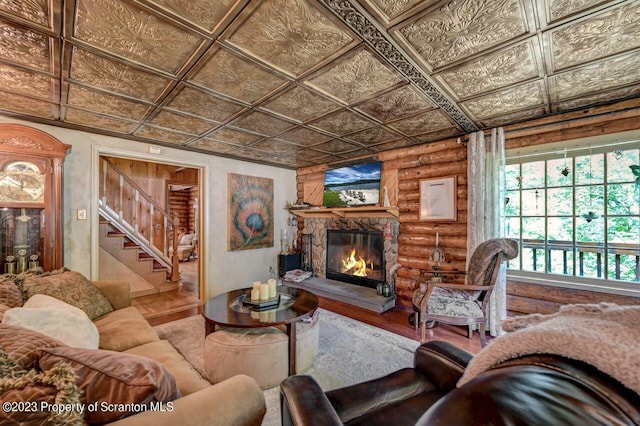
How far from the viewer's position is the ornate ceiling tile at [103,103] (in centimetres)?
216

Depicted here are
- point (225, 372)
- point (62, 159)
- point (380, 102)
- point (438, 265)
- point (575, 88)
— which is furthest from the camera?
point (438, 265)

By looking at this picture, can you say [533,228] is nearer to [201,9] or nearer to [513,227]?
[513,227]

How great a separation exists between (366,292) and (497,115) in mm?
2901

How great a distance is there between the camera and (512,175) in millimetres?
3189

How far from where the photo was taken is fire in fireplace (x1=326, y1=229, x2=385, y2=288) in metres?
4.17

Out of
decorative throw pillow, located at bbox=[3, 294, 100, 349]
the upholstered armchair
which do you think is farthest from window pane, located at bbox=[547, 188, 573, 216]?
decorative throw pillow, located at bbox=[3, 294, 100, 349]

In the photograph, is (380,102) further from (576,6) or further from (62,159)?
(62,159)

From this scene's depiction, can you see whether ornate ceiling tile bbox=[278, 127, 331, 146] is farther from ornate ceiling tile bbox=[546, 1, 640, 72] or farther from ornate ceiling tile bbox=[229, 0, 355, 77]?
ornate ceiling tile bbox=[546, 1, 640, 72]

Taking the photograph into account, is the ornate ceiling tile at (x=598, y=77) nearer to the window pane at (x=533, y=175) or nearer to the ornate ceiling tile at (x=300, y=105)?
the window pane at (x=533, y=175)

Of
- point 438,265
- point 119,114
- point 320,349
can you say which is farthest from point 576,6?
point 119,114

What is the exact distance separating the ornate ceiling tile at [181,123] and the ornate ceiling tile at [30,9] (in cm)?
118

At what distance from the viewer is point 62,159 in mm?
2715

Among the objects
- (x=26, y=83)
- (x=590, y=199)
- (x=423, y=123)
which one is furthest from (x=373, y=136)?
(x=26, y=83)

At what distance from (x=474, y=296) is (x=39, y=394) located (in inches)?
124
